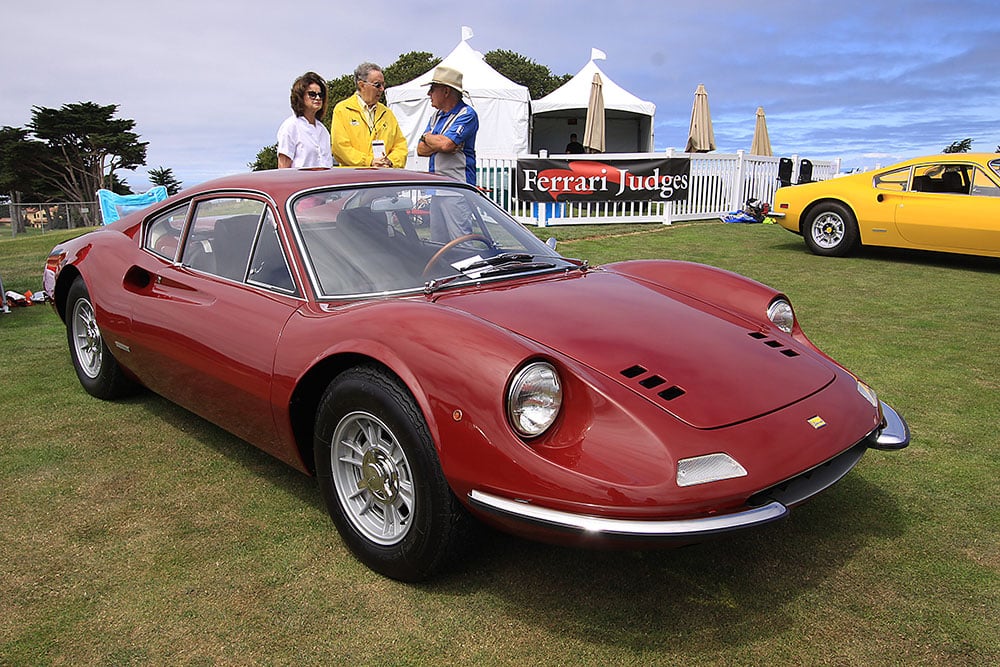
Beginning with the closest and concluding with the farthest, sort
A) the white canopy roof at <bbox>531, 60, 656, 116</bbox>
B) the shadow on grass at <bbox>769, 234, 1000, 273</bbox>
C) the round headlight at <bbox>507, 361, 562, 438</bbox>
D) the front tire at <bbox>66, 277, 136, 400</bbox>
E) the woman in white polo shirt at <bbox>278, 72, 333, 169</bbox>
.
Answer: the round headlight at <bbox>507, 361, 562, 438</bbox>
the front tire at <bbox>66, 277, 136, 400</bbox>
the woman in white polo shirt at <bbox>278, 72, 333, 169</bbox>
the shadow on grass at <bbox>769, 234, 1000, 273</bbox>
the white canopy roof at <bbox>531, 60, 656, 116</bbox>

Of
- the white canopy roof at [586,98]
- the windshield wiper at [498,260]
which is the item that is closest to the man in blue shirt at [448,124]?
the windshield wiper at [498,260]

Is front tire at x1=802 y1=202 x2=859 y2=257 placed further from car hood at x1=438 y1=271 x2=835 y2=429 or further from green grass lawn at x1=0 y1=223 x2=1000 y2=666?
car hood at x1=438 y1=271 x2=835 y2=429

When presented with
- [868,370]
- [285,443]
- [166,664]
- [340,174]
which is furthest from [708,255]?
[166,664]

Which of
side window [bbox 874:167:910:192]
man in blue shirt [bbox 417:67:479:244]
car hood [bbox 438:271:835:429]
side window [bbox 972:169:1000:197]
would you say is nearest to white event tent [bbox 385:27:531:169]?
side window [bbox 874:167:910:192]

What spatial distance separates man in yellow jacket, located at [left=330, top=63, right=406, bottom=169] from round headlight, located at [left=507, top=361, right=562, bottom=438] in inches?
155

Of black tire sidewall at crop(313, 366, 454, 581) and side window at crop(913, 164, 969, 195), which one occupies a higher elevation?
side window at crop(913, 164, 969, 195)

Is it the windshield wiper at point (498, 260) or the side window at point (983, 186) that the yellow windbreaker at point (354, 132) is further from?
the side window at point (983, 186)

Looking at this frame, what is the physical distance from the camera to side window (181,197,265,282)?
302cm

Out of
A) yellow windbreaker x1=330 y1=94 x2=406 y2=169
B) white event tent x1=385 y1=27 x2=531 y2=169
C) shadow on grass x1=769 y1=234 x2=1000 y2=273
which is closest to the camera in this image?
yellow windbreaker x1=330 y1=94 x2=406 y2=169

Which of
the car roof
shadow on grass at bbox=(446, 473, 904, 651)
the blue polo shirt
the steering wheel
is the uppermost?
the blue polo shirt

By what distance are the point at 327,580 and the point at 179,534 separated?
0.67m

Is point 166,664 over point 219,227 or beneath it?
beneath

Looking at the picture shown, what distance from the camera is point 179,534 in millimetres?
2580

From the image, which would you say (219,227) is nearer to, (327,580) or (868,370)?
(327,580)
